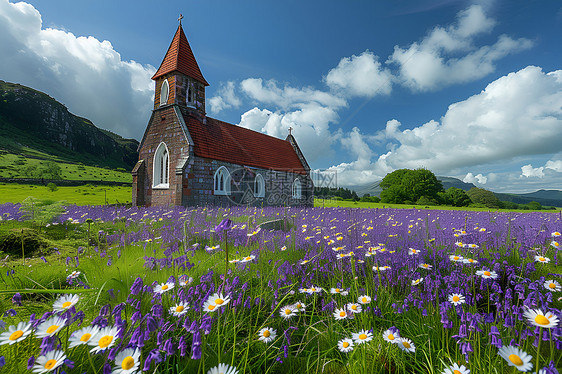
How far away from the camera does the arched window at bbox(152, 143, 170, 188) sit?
18.4 m

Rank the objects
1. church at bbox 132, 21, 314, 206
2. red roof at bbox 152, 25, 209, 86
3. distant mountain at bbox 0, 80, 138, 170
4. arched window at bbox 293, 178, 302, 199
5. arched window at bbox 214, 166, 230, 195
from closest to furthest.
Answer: church at bbox 132, 21, 314, 206 → arched window at bbox 214, 166, 230, 195 → red roof at bbox 152, 25, 209, 86 → arched window at bbox 293, 178, 302, 199 → distant mountain at bbox 0, 80, 138, 170

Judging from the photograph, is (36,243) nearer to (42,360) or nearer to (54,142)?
(42,360)

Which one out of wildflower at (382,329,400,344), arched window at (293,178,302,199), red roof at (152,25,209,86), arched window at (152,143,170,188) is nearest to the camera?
wildflower at (382,329,400,344)

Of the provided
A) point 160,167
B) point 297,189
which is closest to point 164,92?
point 160,167

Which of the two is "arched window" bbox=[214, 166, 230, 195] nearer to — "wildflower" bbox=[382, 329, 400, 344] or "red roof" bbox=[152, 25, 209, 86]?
"red roof" bbox=[152, 25, 209, 86]

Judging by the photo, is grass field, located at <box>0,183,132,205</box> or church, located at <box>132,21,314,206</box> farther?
grass field, located at <box>0,183,132,205</box>

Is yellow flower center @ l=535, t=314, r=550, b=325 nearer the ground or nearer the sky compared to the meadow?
nearer the sky

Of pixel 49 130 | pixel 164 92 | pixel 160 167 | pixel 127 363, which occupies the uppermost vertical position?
pixel 49 130

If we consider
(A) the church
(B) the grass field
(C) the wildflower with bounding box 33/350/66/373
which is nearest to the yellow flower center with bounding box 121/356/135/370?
(C) the wildflower with bounding box 33/350/66/373

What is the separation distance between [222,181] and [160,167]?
4897 mm

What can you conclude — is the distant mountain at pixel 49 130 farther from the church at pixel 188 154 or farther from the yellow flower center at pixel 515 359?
the yellow flower center at pixel 515 359

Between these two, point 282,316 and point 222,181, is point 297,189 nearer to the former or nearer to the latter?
point 222,181

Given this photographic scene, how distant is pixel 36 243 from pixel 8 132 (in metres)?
205

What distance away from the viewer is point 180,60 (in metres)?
19.4
